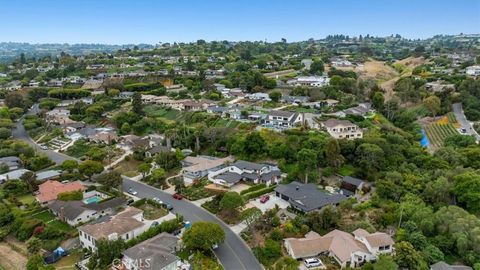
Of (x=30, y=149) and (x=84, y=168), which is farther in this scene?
(x=30, y=149)

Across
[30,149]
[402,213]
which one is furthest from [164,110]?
[402,213]

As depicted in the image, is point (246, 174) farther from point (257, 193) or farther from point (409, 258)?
point (409, 258)

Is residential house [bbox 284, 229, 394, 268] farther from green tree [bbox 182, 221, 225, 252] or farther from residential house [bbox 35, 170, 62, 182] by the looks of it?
residential house [bbox 35, 170, 62, 182]

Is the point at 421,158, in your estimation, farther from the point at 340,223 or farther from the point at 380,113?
the point at 380,113

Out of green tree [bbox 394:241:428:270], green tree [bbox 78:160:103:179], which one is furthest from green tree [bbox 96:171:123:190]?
green tree [bbox 394:241:428:270]

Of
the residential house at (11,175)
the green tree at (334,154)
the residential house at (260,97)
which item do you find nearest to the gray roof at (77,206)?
the residential house at (11,175)
